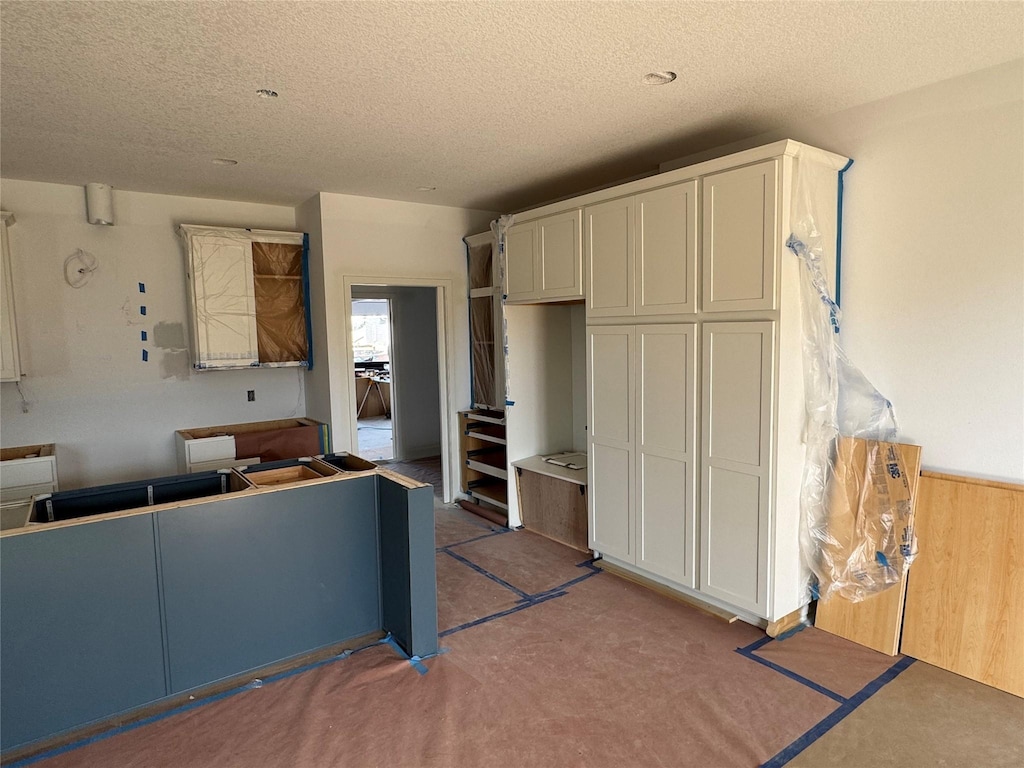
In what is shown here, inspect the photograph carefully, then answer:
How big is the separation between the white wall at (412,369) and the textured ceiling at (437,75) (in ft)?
10.5

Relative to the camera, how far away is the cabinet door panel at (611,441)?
3.56 meters

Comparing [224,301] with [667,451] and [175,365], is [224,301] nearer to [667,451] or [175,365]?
[175,365]

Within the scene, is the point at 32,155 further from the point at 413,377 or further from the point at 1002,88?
the point at 1002,88

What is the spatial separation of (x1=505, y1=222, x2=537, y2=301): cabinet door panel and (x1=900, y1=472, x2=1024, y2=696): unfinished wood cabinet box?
263cm

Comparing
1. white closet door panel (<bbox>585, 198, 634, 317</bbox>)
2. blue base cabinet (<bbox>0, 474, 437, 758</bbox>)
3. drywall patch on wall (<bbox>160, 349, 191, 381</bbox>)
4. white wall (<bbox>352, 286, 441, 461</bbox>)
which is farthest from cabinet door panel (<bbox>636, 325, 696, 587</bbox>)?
white wall (<bbox>352, 286, 441, 461</bbox>)

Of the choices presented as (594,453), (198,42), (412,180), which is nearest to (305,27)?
(198,42)

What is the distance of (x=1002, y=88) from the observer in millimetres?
2506

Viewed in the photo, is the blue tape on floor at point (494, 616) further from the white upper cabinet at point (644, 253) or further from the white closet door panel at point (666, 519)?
the white upper cabinet at point (644, 253)

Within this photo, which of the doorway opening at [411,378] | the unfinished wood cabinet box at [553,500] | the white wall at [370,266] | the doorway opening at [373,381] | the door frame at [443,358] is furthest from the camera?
the doorway opening at [373,381]

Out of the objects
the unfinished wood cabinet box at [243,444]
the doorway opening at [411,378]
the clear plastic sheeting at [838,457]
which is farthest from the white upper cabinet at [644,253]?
the doorway opening at [411,378]

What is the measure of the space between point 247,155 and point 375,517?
2.34 m

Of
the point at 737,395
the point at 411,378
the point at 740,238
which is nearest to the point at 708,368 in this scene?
the point at 737,395

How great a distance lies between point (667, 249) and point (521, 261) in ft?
4.47

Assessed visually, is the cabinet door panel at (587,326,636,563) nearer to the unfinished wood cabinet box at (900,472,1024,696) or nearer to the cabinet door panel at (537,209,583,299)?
the cabinet door panel at (537,209,583,299)
